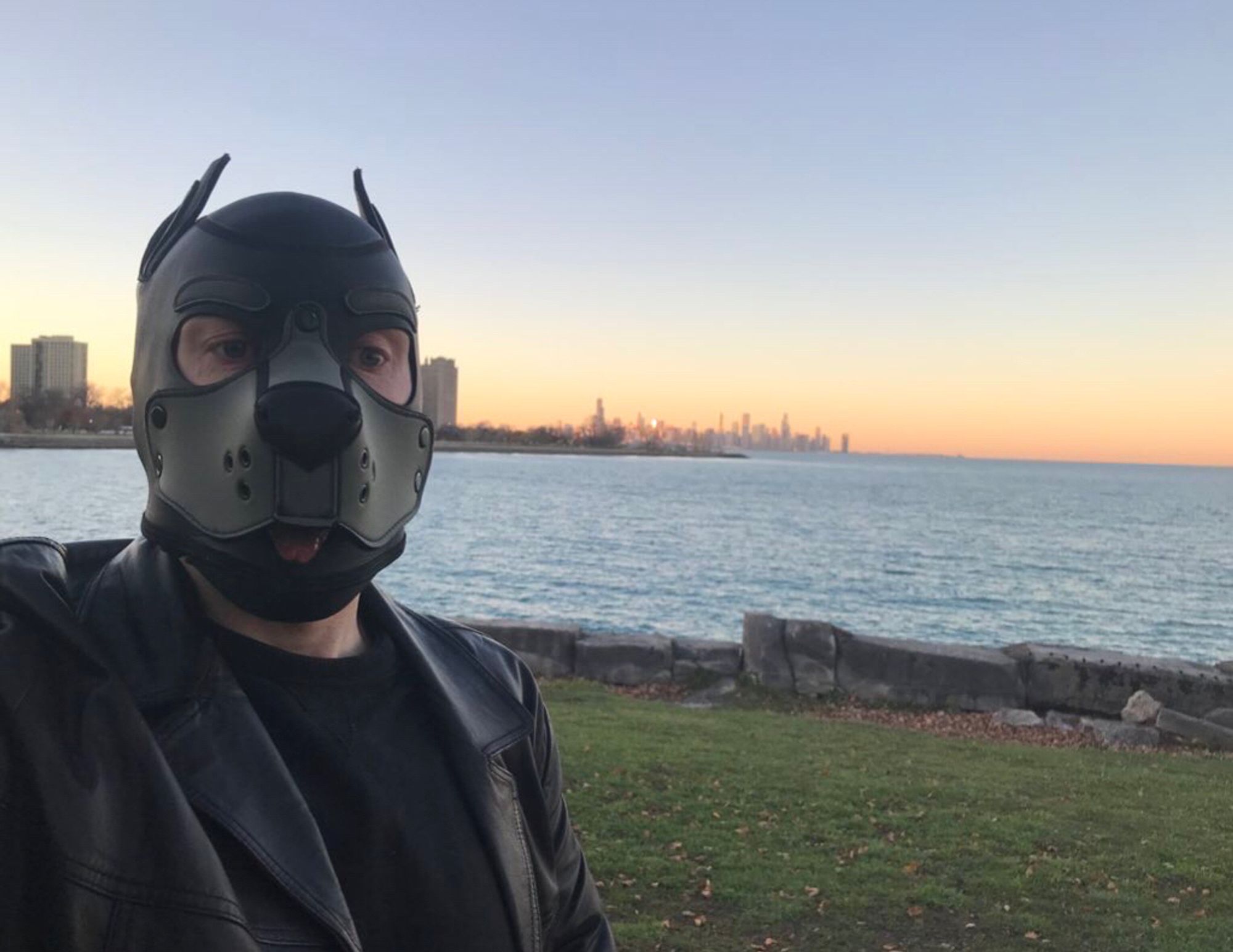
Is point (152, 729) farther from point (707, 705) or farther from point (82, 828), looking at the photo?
point (707, 705)

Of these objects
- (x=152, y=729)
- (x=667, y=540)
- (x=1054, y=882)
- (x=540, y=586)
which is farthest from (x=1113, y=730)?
(x=667, y=540)

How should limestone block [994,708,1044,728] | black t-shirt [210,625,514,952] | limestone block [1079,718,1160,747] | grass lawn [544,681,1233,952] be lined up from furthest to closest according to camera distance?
limestone block [994,708,1044,728] → limestone block [1079,718,1160,747] → grass lawn [544,681,1233,952] → black t-shirt [210,625,514,952]

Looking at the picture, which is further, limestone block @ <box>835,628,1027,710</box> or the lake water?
the lake water

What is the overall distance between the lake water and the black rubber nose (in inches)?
126

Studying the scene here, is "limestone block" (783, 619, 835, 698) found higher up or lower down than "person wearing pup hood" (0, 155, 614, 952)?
lower down

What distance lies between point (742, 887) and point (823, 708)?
7.97 m

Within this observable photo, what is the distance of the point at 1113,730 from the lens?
1302 cm

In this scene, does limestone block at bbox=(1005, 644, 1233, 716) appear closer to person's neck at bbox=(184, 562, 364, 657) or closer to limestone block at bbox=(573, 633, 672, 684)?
limestone block at bbox=(573, 633, 672, 684)

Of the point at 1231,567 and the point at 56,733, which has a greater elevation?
the point at 56,733

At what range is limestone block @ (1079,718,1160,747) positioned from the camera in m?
12.6

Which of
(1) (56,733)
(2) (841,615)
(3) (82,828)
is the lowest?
(2) (841,615)

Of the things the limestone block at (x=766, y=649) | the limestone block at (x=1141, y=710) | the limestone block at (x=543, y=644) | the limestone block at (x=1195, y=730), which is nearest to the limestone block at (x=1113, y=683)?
the limestone block at (x=1141, y=710)

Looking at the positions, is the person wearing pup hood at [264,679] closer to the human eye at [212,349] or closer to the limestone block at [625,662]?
the human eye at [212,349]

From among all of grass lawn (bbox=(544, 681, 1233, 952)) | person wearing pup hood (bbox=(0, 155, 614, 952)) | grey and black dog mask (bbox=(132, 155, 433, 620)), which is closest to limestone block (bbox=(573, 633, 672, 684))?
grass lawn (bbox=(544, 681, 1233, 952))
